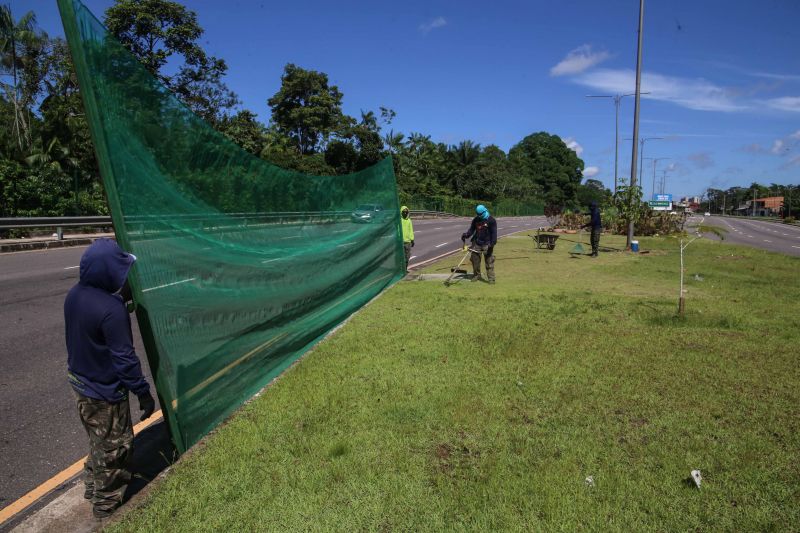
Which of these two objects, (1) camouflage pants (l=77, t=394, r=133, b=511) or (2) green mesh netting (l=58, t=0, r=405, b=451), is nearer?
(1) camouflage pants (l=77, t=394, r=133, b=511)

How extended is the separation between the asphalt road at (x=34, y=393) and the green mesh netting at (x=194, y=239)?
0.96 metres

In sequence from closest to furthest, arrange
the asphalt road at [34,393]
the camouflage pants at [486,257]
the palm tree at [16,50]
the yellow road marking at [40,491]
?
the yellow road marking at [40,491] < the asphalt road at [34,393] < the camouflage pants at [486,257] < the palm tree at [16,50]

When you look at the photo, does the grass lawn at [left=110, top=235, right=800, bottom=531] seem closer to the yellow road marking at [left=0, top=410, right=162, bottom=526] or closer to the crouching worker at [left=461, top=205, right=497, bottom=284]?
the yellow road marking at [left=0, top=410, right=162, bottom=526]

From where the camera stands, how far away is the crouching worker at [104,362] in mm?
2842

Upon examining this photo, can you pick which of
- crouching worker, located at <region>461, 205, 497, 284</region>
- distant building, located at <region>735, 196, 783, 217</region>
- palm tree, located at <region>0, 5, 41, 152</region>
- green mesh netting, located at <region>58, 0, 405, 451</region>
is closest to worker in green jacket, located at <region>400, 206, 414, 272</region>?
crouching worker, located at <region>461, 205, 497, 284</region>

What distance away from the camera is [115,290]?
9.40 feet

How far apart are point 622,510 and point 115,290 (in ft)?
9.51

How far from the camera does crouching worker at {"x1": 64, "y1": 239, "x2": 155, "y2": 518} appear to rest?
9.32 feet

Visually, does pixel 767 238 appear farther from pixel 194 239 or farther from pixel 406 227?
pixel 194 239

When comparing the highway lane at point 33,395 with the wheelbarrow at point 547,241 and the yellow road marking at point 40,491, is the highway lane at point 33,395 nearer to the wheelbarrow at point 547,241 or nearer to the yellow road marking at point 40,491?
the yellow road marking at point 40,491

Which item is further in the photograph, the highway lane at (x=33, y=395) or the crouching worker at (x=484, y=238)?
the crouching worker at (x=484, y=238)

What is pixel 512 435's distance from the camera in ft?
12.4

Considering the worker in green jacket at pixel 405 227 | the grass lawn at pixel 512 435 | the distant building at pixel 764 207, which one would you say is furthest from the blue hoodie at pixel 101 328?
the distant building at pixel 764 207

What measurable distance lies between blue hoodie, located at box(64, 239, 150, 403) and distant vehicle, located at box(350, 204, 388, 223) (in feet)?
19.3
